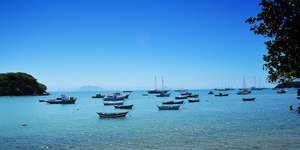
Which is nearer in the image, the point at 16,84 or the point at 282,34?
the point at 282,34

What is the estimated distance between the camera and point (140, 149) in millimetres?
26578

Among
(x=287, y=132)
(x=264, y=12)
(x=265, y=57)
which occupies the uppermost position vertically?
(x=264, y=12)

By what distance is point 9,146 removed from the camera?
29.4 m

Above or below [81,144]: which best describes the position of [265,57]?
above

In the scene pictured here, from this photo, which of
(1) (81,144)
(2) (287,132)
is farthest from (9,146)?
(2) (287,132)

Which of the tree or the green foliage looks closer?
the tree

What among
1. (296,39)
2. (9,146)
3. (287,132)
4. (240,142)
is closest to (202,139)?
(240,142)

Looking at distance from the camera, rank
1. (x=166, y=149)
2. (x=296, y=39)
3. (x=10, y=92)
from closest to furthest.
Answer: (x=296, y=39) → (x=166, y=149) → (x=10, y=92)

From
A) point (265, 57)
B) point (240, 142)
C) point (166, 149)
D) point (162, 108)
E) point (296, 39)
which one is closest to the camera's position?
point (296, 39)

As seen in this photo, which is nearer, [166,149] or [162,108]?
[166,149]

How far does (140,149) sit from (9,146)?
45.0 ft

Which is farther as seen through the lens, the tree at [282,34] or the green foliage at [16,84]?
the green foliage at [16,84]

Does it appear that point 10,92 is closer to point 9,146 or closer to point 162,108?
point 162,108

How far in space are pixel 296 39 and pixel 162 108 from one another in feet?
204
